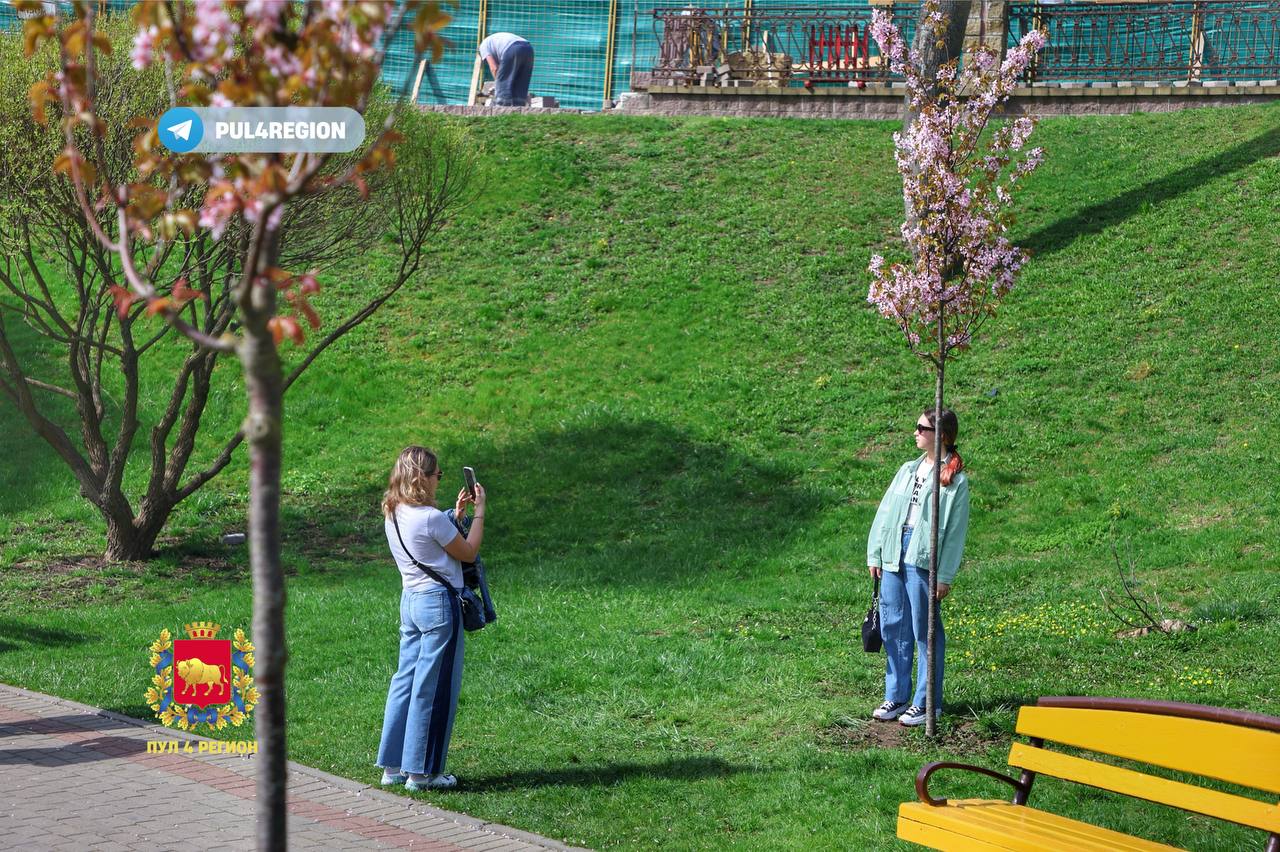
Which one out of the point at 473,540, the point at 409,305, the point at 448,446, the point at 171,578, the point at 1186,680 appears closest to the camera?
the point at 473,540

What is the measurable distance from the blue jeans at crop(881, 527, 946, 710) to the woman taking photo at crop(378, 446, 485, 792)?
273cm

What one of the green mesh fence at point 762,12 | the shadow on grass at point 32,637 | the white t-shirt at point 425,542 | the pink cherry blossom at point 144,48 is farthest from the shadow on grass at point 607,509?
the pink cherry blossom at point 144,48

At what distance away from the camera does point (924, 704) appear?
798cm

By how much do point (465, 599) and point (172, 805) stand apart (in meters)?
1.75

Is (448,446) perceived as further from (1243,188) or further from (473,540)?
(1243,188)

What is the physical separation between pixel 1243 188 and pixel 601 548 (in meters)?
11.1

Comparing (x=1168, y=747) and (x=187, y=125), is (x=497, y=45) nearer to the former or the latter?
(x=187, y=125)

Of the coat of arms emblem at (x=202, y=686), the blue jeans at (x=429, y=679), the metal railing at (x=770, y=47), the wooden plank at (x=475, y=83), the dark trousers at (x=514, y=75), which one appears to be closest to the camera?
the blue jeans at (x=429, y=679)

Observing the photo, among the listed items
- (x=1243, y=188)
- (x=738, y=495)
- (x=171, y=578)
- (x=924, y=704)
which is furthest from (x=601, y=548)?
(x=1243, y=188)

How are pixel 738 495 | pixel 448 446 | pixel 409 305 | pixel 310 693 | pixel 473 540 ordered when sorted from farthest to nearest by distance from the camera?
1. pixel 409 305
2. pixel 448 446
3. pixel 738 495
4. pixel 310 693
5. pixel 473 540

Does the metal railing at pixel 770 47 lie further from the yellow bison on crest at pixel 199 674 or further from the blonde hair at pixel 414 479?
the blonde hair at pixel 414 479

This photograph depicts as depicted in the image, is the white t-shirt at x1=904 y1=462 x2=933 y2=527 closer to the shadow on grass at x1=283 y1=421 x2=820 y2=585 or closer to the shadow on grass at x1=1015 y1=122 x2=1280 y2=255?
the shadow on grass at x1=283 y1=421 x2=820 y2=585

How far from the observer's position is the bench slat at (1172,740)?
185 inches

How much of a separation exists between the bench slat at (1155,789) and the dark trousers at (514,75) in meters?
23.1
